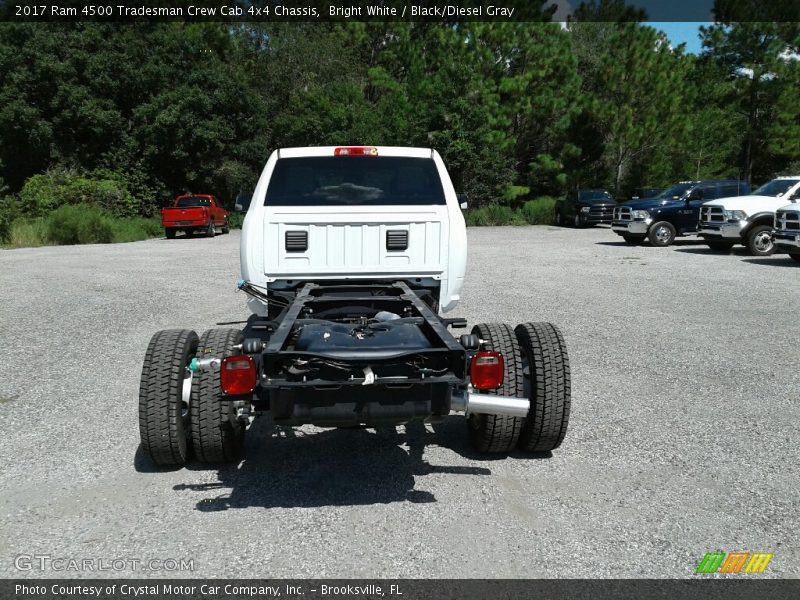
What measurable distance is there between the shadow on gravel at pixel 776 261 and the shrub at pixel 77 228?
822 inches

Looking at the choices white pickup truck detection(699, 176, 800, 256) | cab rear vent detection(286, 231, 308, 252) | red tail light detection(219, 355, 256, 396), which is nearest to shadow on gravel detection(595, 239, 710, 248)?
white pickup truck detection(699, 176, 800, 256)

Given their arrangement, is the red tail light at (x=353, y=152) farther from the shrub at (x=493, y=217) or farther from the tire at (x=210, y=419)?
the shrub at (x=493, y=217)

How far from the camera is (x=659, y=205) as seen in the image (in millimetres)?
20641

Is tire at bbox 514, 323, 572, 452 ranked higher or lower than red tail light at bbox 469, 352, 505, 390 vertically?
lower

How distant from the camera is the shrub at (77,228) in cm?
2516

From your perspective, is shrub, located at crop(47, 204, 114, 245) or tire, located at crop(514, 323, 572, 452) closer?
tire, located at crop(514, 323, 572, 452)

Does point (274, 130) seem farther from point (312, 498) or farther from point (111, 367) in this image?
point (312, 498)

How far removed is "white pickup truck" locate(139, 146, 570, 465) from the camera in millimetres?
Result: 3676

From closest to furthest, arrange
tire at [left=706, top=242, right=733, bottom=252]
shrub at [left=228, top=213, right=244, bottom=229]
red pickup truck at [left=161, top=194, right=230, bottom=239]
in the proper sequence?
tire at [left=706, top=242, right=733, bottom=252] → red pickup truck at [left=161, top=194, right=230, bottom=239] → shrub at [left=228, top=213, right=244, bottom=229]

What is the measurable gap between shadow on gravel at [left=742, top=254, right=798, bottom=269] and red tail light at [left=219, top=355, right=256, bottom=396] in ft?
49.4

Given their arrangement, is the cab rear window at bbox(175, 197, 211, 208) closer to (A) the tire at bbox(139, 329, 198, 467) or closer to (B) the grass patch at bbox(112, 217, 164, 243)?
(B) the grass patch at bbox(112, 217, 164, 243)

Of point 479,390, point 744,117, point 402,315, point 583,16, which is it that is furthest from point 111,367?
point 583,16

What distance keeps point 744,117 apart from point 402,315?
43.9m

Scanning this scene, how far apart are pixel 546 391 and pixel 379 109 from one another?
117 feet
